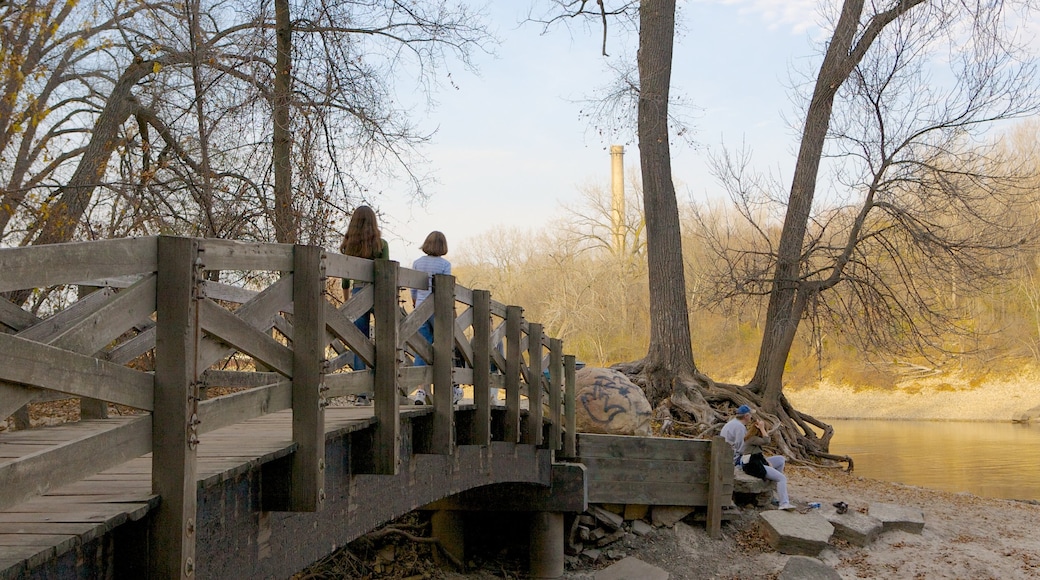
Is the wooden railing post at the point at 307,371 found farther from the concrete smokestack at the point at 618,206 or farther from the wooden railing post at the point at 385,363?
the concrete smokestack at the point at 618,206

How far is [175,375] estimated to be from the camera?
3547 millimetres

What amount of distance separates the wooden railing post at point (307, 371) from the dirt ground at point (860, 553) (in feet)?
22.0

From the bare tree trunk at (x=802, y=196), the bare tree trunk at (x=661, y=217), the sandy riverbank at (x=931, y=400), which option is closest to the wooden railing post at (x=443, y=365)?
the bare tree trunk at (x=661, y=217)

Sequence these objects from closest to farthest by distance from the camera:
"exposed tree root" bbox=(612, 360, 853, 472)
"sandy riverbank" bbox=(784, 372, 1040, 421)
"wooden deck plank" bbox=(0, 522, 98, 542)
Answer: "wooden deck plank" bbox=(0, 522, 98, 542) → "exposed tree root" bbox=(612, 360, 853, 472) → "sandy riverbank" bbox=(784, 372, 1040, 421)

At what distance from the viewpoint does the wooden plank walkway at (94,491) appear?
313 cm

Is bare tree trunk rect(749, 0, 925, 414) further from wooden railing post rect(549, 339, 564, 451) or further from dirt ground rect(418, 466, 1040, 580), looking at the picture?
wooden railing post rect(549, 339, 564, 451)

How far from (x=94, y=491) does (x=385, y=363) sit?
215 centimetres

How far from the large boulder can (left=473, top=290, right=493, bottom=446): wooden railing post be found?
5087 mm

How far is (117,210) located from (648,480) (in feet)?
24.9

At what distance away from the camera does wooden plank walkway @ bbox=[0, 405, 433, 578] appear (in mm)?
3135

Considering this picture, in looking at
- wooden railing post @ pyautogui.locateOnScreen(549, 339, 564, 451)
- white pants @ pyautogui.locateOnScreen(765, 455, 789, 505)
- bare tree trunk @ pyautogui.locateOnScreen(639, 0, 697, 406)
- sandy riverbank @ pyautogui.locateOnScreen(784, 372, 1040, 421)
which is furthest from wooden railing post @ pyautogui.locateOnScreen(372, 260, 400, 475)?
sandy riverbank @ pyautogui.locateOnScreen(784, 372, 1040, 421)

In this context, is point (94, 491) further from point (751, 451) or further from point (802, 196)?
point (802, 196)

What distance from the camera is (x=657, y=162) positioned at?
19.3 meters

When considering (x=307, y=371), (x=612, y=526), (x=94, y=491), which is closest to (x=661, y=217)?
(x=612, y=526)
